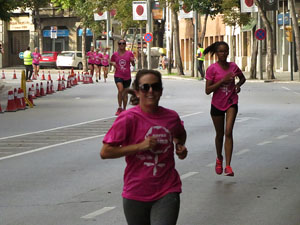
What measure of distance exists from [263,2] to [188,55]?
43.5m

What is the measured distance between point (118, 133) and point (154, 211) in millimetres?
493

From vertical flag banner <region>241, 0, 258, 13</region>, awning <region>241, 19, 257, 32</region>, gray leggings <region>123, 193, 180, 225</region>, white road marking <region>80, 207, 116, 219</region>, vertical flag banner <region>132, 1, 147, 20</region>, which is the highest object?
vertical flag banner <region>132, 1, 147, 20</region>

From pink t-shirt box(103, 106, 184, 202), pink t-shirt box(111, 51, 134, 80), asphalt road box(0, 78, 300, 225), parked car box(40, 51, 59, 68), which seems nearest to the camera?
pink t-shirt box(103, 106, 184, 202)

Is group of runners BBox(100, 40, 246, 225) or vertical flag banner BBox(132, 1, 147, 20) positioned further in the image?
vertical flag banner BBox(132, 1, 147, 20)

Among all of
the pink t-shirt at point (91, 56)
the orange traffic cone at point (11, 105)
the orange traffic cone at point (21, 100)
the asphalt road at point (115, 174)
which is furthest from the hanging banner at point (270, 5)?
the asphalt road at point (115, 174)

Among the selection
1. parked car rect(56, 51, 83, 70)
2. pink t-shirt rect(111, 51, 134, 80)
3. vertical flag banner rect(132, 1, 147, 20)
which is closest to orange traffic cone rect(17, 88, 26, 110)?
pink t-shirt rect(111, 51, 134, 80)

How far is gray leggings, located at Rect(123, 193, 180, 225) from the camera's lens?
18.4 ft

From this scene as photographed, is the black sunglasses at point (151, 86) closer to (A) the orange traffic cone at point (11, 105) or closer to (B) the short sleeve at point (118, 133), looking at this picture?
(B) the short sleeve at point (118, 133)

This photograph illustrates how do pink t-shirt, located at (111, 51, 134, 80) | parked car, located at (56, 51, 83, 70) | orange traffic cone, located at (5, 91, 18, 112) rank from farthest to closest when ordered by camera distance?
parked car, located at (56, 51, 83, 70)
orange traffic cone, located at (5, 91, 18, 112)
pink t-shirt, located at (111, 51, 134, 80)

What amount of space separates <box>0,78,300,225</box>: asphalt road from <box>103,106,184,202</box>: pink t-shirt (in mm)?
2811

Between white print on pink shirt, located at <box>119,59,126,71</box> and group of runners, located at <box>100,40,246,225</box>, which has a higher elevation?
white print on pink shirt, located at <box>119,59,126,71</box>

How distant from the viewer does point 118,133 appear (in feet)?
18.8

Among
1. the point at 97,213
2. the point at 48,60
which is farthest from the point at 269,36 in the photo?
the point at 97,213

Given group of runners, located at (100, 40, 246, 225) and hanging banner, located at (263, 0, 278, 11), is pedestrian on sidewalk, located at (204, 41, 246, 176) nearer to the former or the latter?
group of runners, located at (100, 40, 246, 225)
